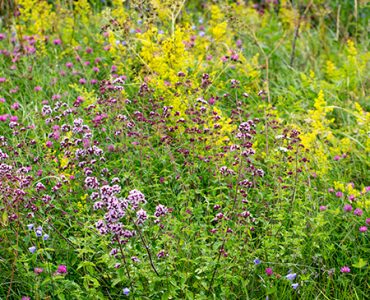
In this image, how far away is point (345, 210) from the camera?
11.2ft

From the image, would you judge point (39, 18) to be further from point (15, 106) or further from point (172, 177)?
point (172, 177)

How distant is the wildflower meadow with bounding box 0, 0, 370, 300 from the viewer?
9.30 ft

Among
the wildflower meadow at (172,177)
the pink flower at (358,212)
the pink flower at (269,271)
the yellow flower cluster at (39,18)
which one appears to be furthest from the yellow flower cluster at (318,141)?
the yellow flower cluster at (39,18)

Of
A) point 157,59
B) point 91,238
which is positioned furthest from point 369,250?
point 157,59

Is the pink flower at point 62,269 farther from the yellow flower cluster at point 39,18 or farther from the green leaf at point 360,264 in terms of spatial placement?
the yellow flower cluster at point 39,18

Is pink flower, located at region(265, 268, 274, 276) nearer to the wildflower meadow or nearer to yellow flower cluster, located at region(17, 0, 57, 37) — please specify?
the wildflower meadow

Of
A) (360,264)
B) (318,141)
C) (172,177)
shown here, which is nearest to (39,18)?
(172,177)

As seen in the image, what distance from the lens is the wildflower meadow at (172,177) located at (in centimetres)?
284

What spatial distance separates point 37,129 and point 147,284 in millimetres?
1666

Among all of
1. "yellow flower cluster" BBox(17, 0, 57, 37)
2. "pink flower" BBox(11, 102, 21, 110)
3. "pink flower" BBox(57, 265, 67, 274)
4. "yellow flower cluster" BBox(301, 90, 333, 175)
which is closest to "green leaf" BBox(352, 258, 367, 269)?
"yellow flower cluster" BBox(301, 90, 333, 175)

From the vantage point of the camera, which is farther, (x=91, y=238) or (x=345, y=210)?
(x=345, y=210)

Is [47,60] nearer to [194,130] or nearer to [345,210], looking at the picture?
[194,130]

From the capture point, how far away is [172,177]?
11.8 ft

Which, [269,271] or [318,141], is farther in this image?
[318,141]
